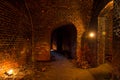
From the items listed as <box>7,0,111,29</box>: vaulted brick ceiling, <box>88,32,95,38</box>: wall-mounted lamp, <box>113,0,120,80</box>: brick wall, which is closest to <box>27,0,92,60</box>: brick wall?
<box>7,0,111,29</box>: vaulted brick ceiling

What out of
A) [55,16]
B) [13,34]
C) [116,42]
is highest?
[55,16]

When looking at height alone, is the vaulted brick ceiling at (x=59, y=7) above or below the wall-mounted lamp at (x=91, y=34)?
above

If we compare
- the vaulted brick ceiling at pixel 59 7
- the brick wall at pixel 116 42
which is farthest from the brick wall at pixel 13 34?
the brick wall at pixel 116 42

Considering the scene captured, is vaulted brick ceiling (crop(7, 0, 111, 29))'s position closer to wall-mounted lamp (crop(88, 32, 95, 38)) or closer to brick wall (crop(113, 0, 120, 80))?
wall-mounted lamp (crop(88, 32, 95, 38))

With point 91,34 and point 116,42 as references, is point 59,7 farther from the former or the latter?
point 116,42

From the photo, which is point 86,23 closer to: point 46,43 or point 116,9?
point 46,43

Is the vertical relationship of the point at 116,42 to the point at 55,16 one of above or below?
below

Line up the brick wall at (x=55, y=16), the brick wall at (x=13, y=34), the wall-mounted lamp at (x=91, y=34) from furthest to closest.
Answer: the brick wall at (x=55, y=16) < the wall-mounted lamp at (x=91, y=34) < the brick wall at (x=13, y=34)

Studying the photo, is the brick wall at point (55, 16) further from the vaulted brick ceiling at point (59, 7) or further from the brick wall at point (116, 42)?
the brick wall at point (116, 42)

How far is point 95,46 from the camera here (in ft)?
20.8

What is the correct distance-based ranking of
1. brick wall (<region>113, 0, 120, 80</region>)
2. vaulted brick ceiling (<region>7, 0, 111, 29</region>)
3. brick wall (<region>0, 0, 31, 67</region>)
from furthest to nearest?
vaulted brick ceiling (<region>7, 0, 111, 29</region>), brick wall (<region>0, 0, 31, 67</region>), brick wall (<region>113, 0, 120, 80</region>)

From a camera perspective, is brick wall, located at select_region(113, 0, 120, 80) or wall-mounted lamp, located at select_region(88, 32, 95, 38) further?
wall-mounted lamp, located at select_region(88, 32, 95, 38)

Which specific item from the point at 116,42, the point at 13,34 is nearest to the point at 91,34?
the point at 116,42

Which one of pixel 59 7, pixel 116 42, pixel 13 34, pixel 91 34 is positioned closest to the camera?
pixel 116 42
